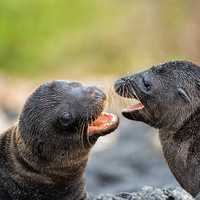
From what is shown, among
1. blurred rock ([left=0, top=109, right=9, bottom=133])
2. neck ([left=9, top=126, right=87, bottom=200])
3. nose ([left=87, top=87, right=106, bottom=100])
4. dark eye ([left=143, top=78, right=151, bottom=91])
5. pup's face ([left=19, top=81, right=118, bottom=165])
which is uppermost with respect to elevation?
dark eye ([left=143, top=78, right=151, bottom=91])

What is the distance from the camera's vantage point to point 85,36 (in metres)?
32.5

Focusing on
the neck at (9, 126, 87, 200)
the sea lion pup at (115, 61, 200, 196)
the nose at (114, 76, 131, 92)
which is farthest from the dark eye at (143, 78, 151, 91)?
the neck at (9, 126, 87, 200)

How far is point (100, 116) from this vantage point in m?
12.9

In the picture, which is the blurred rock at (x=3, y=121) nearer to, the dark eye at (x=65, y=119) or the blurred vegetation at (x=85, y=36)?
the blurred vegetation at (x=85, y=36)

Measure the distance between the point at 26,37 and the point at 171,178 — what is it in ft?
52.2

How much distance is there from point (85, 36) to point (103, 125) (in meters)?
19.8

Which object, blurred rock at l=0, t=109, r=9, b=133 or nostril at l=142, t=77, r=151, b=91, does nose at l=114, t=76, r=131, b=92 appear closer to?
nostril at l=142, t=77, r=151, b=91

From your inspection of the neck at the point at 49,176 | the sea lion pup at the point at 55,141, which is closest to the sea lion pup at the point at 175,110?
the sea lion pup at the point at 55,141

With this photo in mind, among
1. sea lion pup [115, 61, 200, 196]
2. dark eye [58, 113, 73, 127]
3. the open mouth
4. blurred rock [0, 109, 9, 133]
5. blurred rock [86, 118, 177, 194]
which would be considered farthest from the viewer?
blurred rock [0, 109, 9, 133]

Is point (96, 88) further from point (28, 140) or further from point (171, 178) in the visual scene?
point (171, 178)

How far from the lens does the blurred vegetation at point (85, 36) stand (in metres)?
29.9

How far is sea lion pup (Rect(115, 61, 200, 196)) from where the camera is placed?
42.4 feet

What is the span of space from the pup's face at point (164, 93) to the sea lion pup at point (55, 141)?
1.16 ft

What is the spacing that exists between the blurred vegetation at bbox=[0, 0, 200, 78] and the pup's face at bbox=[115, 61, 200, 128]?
16231mm
